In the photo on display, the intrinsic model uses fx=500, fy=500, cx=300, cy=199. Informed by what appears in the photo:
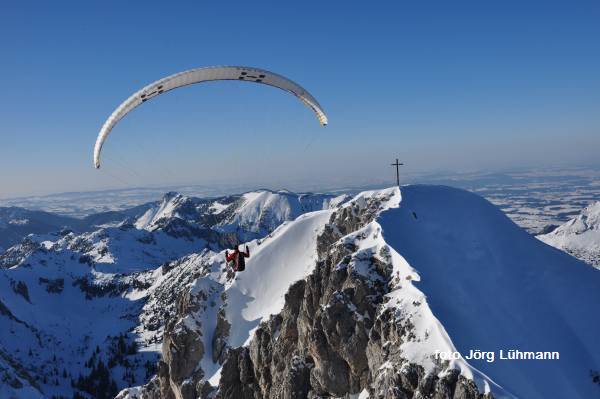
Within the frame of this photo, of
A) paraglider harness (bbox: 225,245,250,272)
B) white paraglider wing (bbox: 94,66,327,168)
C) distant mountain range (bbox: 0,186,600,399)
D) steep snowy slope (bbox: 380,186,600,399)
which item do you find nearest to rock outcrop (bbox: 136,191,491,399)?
distant mountain range (bbox: 0,186,600,399)

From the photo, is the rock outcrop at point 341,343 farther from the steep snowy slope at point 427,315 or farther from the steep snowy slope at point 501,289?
the steep snowy slope at point 501,289

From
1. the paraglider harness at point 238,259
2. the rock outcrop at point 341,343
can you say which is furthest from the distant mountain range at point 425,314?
the paraglider harness at point 238,259

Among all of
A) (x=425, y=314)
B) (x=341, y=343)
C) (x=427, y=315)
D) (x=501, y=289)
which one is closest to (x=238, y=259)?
(x=341, y=343)


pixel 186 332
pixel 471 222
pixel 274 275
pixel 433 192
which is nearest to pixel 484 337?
pixel 471 222

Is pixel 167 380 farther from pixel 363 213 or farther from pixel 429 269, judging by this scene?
pixel 429 269

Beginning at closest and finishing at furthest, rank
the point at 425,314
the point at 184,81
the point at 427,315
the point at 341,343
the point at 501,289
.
Result: the point at 427,315 < the point at 425,314 < the point at 184,81 < the point at 501,289 < the point at 341,343

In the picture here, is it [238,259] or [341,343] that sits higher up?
[238,259]

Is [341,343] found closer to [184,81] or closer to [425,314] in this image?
[425,314]
